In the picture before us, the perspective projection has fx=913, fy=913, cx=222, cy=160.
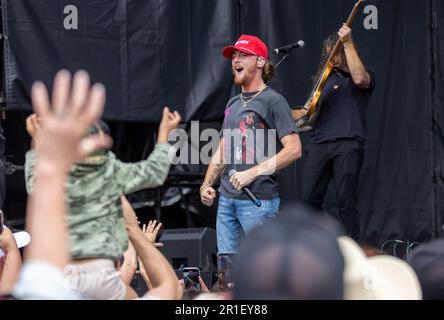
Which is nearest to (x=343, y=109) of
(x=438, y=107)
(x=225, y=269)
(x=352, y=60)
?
(x=352, y=60)

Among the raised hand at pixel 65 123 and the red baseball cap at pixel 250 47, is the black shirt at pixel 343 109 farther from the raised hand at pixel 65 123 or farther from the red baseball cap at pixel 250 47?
the raised hand at pixel 65 123

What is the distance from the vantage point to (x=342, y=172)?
675 cm

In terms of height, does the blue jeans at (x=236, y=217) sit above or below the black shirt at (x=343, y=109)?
below

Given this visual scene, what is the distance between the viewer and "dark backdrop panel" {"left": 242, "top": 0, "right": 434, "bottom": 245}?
25.4ft

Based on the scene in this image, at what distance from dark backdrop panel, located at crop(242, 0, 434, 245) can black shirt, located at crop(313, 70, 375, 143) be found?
0.96 metres

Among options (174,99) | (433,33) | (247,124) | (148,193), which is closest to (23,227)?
(148,193)

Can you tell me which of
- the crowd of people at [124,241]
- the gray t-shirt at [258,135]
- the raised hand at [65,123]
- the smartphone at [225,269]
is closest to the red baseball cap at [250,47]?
the gray t-shirt at [258,135]

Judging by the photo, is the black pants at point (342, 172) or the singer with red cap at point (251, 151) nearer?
the singer with red cap at point (251, 151)

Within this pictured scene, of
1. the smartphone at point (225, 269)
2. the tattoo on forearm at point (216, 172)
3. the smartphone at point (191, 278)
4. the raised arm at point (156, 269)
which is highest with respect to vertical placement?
the raised arm at point (156, 269)

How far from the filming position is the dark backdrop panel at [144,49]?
724cm

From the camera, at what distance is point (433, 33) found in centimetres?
779

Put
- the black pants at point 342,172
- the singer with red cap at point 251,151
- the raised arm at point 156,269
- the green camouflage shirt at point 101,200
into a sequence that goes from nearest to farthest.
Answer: the green camouflage shirt at point 101,200, the raised arm at point 156,269, the singer with red cap at point 251,151, the black pants at point 342,172

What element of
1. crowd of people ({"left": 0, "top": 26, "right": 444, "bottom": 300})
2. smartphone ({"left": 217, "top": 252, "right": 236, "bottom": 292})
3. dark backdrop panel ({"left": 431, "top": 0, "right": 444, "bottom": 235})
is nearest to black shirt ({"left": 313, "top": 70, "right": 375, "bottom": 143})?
crowd of people ({"left": 0, "top": 26, "right": 444, "bottom": 300})

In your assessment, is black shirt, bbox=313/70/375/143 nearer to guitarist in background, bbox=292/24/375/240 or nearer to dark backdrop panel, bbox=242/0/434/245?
guitarist in background, bbox=292/24/375/240
